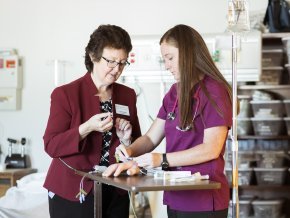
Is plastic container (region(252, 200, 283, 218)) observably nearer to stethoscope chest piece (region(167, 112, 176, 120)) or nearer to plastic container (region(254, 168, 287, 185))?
plastic container (region(254, 168, 287, 185))

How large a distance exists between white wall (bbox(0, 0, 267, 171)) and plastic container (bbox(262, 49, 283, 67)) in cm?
79

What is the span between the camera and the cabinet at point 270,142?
4492 millimetres

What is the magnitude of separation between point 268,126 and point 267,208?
2.20 feet

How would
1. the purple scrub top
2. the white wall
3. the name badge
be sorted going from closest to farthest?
the purple scrub top
the name badge
the white wall

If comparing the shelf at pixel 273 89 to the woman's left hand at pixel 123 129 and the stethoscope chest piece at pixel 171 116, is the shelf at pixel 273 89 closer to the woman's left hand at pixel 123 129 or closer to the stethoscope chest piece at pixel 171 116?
the woman's left hand at pixel 123 129

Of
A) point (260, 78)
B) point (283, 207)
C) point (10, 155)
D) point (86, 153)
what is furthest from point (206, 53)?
point (10, 155)

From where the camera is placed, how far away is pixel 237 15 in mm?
2510

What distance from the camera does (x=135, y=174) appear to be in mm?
1976

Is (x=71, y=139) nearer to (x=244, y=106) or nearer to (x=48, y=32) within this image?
(x=244, y=106)

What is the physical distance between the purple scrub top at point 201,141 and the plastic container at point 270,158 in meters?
2.62

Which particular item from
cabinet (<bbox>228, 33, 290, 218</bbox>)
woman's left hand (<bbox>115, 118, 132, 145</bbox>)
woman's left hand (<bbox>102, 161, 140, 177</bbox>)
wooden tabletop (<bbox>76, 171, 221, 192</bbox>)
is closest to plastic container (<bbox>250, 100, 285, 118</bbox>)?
cabinet (<bbox>228, 33, 290, 218</bbox>)

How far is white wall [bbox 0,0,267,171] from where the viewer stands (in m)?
4.93

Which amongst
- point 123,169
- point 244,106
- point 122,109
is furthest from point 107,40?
point 244,106

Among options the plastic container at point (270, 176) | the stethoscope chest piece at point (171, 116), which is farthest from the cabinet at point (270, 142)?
the stethoscope chest piece at point (171, 116)
